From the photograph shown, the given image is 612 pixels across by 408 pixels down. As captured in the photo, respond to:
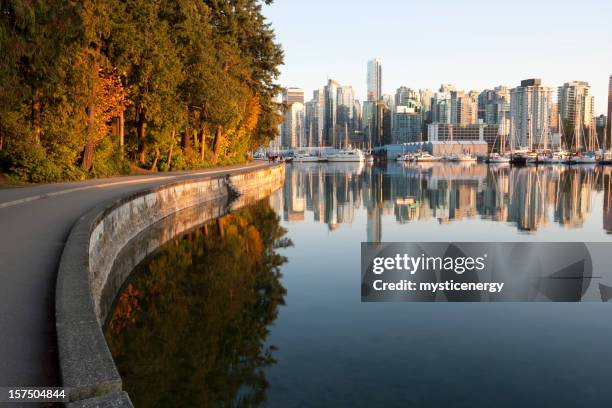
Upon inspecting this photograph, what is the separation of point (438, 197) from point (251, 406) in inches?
1478

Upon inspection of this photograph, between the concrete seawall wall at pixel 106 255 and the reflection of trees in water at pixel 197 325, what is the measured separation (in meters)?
0.80

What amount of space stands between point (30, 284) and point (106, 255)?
637 cm

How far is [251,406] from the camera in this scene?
8609 millimetres

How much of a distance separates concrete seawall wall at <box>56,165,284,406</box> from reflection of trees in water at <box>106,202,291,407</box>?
803mm

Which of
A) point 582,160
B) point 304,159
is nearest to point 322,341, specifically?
point 582,160

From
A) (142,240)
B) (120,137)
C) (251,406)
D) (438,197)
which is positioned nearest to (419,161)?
(438,197)

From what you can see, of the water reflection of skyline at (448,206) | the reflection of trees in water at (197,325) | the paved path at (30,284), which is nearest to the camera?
the paved path at (30,284)

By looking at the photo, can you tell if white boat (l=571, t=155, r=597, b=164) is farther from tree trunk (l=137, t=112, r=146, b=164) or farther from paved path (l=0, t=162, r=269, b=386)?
paved path (l=0, t=162, r=269, b=386)

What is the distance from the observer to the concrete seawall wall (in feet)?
18.2

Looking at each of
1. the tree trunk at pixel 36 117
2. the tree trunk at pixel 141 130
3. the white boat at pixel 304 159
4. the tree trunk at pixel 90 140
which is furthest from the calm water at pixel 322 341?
the white boat at pixel 304 159

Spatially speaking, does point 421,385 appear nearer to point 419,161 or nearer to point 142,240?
point 142,240

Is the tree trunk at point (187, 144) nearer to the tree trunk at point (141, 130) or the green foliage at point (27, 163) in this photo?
the tree trunk at point (141, 130)

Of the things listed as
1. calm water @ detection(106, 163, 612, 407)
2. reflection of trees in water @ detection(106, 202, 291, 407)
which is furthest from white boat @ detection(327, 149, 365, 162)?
reflection of trees in water @ detection(106, 202, 291, 407)

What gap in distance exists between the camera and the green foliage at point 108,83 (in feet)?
65.7
